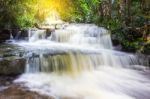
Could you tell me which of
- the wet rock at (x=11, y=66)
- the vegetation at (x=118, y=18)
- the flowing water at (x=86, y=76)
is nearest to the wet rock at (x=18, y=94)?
the flowing water at (x=86, y=76)

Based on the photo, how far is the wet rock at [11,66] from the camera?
8.93 m

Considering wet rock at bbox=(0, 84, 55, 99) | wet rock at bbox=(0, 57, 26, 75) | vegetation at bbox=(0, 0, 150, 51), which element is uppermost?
vegetation at bbox=(0, 0, 150, 51)

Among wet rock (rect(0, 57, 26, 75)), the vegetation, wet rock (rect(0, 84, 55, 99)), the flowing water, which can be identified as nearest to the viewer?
wet rock (rect(0, 84, 55, 99))

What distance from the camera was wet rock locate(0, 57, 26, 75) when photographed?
893cm

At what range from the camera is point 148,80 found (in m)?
8.83

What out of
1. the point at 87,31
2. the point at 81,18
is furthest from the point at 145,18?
the point at 81,18

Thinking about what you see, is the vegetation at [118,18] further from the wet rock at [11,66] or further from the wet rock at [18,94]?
the wet rock at [18,94]

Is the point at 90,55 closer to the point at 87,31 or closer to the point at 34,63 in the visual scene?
the point at 34,63

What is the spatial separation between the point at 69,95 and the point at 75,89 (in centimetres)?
62

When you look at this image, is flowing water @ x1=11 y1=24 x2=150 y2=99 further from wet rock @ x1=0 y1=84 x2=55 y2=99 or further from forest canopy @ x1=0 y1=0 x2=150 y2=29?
forest canopy @ x1=0 y1=0 x2=150 y2=29

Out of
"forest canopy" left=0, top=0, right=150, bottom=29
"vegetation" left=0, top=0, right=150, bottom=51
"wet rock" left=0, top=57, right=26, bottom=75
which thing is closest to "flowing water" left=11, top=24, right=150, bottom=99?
"wet rock" left=0, top=57, right=26, bottom=75

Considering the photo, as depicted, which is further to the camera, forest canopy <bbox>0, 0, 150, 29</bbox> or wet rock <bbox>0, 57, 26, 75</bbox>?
forest canopy <bbox>0, 0, 150, 29</bbox>

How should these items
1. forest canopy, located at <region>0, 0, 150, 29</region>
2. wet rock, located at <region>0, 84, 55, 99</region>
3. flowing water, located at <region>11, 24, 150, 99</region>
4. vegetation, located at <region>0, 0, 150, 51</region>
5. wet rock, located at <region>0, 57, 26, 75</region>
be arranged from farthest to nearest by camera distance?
forest canopy, located at <region>0, 0, 150, 29</region> < vegetation, located at <region>0, 0, 150, 51</region> < wet rock, located at <region>0, 57, 26, 75</region> < flowing water, located at <region>11, 24, 150, 99</region> < wet rock, located at <region>0, 84, 55, 99</region>

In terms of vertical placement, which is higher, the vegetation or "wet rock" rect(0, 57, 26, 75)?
the vegetation
